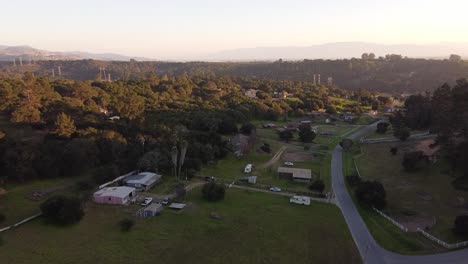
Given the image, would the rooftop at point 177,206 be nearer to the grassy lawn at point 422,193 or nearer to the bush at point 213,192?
the bush at point 213,192

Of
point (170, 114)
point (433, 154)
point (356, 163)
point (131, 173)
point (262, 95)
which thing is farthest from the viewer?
point (262, 95)

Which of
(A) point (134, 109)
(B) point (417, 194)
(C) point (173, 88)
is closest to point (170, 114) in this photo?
(A) point (134, 109)

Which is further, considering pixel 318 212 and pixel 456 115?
pixel 456 115

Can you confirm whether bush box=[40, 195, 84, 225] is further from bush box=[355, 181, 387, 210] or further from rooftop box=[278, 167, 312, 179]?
bush box=[355, 181, 387, 210]

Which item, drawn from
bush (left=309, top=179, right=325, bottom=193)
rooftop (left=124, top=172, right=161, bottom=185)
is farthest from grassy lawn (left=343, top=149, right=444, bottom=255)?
rooftop (left=124, top=172, right=161, bottom=185)

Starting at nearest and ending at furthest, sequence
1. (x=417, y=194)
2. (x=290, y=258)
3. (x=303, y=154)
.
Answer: (x=290, y=258) → (x=417, y=194) → (x=303, y=154)

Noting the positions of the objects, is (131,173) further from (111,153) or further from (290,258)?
(290,258)

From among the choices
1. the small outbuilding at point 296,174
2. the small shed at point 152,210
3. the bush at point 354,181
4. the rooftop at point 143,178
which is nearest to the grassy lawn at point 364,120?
the small outbuilding at point 296,174
